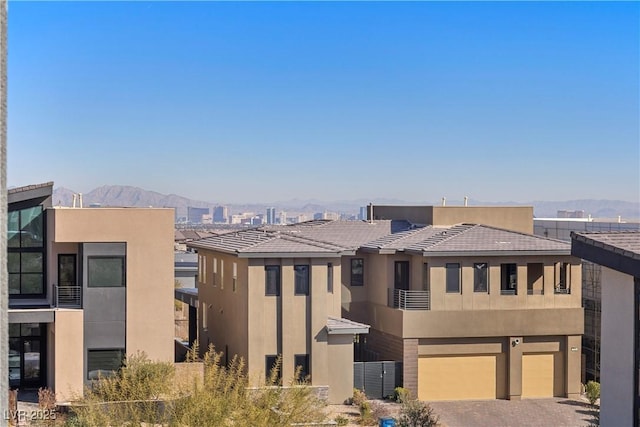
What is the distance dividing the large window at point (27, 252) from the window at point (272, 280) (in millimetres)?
7220

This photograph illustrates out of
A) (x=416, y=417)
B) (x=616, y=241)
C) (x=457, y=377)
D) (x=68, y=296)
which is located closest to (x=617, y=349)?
(x=616, y=241)

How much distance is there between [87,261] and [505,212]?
19101 mm

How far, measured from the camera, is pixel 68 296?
25.0 m

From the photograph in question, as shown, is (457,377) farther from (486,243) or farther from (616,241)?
(616,241)

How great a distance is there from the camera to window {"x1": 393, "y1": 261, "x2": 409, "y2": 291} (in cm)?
3136

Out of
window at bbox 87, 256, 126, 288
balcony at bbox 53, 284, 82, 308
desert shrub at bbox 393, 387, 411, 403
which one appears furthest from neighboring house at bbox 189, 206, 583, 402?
balcony at bbox 53, 284, 82, 308

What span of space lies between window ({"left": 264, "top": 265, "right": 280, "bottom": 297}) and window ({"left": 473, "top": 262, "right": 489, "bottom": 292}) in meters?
7.36

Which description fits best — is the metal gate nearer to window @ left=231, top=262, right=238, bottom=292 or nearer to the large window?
window @ left=231, top=262, right=238, bottom=292

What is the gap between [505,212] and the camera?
36312 mm

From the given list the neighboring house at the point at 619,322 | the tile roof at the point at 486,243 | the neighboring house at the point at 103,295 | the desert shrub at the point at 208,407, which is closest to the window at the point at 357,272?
the tile roof at the point at 486,243

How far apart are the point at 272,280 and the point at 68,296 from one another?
647 cm

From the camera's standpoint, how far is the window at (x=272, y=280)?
2733 cm

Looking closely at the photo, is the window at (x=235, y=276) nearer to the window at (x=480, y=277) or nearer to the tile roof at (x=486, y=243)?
the tile roof at (x=486, y=243)

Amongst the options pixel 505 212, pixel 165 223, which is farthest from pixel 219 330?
pixel 505 212
